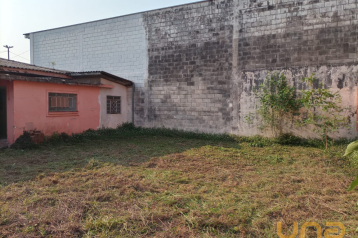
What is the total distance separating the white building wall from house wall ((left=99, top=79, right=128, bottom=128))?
70 centimetres

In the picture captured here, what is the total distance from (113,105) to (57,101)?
7.75ft

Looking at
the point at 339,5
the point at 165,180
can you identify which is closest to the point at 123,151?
the point at 165,180

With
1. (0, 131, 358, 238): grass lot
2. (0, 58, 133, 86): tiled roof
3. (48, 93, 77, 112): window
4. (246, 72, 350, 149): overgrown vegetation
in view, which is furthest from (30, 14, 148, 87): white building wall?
(0, 131, 358, 238): grass lot

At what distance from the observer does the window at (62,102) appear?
25.7 feet

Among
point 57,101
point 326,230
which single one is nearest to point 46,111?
point 57,101

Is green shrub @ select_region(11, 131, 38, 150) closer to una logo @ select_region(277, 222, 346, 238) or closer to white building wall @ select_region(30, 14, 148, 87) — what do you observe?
white building wall @ select_region(30, 14, 148, 87)

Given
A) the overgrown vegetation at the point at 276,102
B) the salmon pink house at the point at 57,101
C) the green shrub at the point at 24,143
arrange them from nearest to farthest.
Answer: the green shrub at the point at 24,143, the salmon pink house at the point at 57,101, the overgrown vegetation at the point at 276,102

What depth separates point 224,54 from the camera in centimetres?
877

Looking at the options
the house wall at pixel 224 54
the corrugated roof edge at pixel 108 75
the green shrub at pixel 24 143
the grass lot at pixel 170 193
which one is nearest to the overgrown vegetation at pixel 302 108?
the house wall at pixel 224 54

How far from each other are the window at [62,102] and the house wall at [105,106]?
3.62 ft

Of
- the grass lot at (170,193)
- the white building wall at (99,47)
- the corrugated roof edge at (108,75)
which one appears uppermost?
the white building wall at (99,47)

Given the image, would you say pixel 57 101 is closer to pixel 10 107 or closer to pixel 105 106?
pixel 10 107

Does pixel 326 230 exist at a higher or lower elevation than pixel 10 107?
lower

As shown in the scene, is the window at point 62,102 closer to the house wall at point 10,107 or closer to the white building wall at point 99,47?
the house wall at point 10,107
